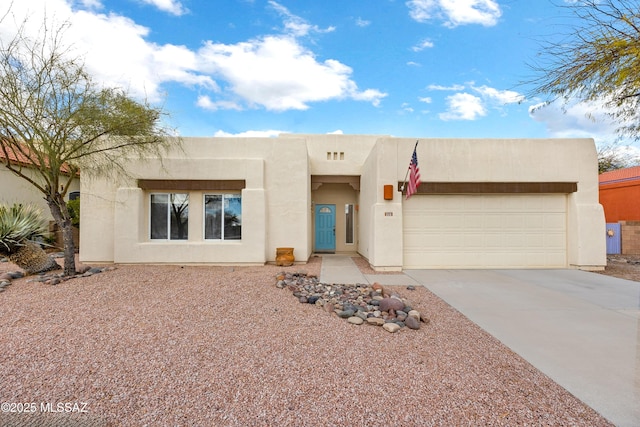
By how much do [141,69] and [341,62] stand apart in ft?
22.2

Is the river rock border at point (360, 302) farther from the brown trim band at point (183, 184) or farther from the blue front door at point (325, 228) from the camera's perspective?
the blue front door at point (325, 228)

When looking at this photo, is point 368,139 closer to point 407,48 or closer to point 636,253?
point 407,48

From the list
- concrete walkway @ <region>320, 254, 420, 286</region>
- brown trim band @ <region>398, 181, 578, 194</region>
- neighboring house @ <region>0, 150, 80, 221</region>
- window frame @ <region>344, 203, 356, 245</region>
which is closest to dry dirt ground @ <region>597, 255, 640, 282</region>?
brown trim band @ <region>398, 181, 578, 194</region>

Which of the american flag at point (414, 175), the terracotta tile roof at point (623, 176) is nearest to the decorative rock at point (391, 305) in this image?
the american flag at point (414, 175)

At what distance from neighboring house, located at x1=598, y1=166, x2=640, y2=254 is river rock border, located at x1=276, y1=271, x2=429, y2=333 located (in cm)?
1189

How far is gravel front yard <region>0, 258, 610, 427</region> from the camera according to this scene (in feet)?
7.75

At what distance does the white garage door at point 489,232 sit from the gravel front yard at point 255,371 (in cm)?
426

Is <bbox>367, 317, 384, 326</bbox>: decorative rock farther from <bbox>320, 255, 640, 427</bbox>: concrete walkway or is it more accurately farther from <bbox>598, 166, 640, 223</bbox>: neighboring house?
<bbox>598, 166, 640, 223</bbox>: neighboring house

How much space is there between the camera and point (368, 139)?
1244cm

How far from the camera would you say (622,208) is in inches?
581

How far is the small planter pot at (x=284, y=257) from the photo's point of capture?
9516mm

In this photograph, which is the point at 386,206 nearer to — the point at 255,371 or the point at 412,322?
the point at 412,322

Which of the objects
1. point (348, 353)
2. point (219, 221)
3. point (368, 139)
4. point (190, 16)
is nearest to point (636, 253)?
point (368, 139)

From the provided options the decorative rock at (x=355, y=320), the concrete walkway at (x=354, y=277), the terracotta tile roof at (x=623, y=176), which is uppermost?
the terracotta tile roof at (x=623, y=176)
